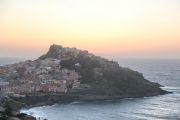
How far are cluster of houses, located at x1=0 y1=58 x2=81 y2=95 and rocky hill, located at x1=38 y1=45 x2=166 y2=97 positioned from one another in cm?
113

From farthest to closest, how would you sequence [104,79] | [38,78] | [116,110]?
[38,78] < [104,79] < [116,110]

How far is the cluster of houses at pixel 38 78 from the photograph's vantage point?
52656 millimetres

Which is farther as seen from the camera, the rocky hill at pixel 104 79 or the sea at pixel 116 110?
the rocky hill at pixel 104 79

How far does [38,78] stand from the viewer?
2287 inches

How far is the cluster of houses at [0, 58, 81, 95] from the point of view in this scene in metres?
52.7

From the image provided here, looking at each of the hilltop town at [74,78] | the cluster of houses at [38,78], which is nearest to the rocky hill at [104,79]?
the hilltop town at [74,78]

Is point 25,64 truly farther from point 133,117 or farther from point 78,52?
point 133,117

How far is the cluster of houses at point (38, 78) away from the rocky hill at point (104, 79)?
1.13 meters

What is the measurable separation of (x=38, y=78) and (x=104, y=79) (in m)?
8.36

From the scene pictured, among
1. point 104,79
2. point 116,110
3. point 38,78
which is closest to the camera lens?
point 116,110

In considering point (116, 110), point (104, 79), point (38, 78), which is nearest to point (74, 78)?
point (104, 79)

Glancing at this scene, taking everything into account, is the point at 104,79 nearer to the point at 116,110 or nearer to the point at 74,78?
the point at 74,78

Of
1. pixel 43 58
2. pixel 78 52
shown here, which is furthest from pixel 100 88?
pixel 43 58

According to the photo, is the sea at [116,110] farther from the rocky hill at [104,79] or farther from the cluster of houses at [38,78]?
the cluster of houses at [38,78]
